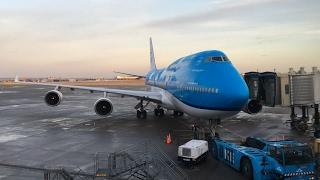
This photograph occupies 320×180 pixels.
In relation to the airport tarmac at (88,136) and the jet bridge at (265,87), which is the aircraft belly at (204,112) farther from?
the jet bridge at (265,87)

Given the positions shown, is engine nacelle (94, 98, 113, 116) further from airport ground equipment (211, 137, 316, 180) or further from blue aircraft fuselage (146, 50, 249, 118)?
airport ground equipment (211, 137, 316, 180)

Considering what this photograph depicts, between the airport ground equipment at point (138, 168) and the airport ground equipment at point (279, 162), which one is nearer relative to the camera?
the airport ground equipment at point (279, 162)

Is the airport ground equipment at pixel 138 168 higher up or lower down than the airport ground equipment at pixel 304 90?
lower down

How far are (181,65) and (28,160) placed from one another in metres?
12.3

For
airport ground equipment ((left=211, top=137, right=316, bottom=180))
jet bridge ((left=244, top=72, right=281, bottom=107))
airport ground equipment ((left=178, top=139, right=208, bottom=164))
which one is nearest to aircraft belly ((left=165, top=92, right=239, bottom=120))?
airport ground equipment ((left=178, top=139, right=208, bottom=164))

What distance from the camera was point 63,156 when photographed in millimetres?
18422

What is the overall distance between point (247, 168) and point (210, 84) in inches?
242

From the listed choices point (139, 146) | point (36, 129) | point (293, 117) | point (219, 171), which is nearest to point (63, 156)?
point (139, 146)

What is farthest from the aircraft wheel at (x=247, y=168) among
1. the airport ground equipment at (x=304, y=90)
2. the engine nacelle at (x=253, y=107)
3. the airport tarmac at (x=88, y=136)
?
the airport ground equipment at (x=304, y=90)

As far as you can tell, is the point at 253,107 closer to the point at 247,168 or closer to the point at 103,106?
the point at 103,106

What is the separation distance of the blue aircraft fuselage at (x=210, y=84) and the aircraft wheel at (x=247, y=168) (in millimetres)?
4093

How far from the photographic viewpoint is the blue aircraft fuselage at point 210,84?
18422 mm

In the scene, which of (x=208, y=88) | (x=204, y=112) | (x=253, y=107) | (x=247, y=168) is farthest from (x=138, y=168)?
(x=253, y=107)

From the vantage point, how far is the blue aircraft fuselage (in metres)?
18.4
